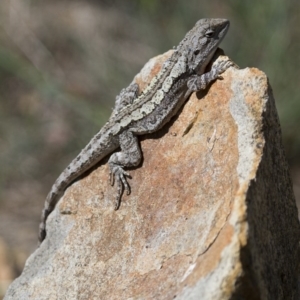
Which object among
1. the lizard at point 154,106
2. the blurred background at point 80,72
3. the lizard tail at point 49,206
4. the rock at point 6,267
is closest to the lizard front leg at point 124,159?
the lizard at point 154,106

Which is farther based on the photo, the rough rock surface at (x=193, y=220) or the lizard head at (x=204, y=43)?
the lizard head at (x=204, y=43)

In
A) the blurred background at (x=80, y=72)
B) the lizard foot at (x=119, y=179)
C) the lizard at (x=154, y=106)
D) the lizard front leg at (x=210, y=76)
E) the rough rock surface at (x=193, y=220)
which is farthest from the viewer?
the blurred background at (x=80, y=72)

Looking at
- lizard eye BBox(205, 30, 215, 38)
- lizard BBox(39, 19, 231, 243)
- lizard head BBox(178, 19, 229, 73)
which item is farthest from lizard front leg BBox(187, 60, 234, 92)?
lizard eye BBox(205, 30, 215, 38)

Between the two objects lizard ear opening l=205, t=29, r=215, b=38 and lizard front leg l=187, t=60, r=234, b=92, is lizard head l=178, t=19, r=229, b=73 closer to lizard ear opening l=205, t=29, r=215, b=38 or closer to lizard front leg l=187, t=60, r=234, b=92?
lizard ear opening l=205, t=29, r=215, b=38

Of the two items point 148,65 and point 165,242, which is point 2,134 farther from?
point 165,242

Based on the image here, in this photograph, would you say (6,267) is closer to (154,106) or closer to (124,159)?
(124,159)

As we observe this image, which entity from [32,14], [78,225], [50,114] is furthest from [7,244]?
[32,14]

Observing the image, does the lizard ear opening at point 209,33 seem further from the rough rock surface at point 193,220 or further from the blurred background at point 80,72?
the blurred background at point 80,72
